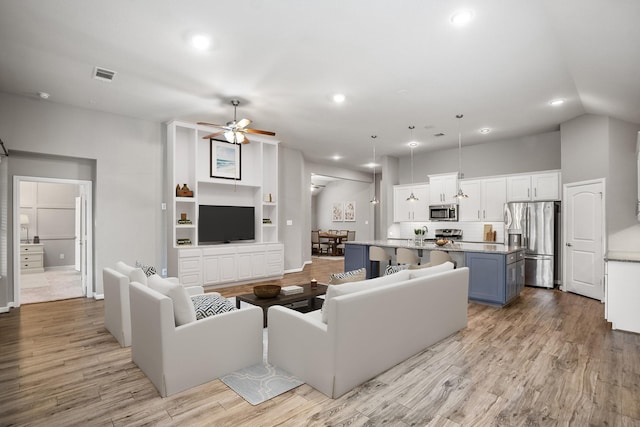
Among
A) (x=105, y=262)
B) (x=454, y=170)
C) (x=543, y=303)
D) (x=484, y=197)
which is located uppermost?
(x=454, y=170)

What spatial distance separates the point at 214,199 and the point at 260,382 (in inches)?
193

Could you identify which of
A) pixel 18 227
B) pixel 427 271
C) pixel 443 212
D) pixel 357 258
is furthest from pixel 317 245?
pixel 427 271

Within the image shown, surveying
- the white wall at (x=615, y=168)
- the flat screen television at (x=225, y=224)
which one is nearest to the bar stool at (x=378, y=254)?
the flat screen television at (x=225, y=224)

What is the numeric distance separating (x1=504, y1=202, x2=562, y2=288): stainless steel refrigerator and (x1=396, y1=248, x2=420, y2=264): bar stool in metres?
2.53

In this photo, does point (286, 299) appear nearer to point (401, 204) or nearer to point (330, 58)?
point (330, 58)

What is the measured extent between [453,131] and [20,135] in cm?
745

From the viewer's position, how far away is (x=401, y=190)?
9219 millimetres

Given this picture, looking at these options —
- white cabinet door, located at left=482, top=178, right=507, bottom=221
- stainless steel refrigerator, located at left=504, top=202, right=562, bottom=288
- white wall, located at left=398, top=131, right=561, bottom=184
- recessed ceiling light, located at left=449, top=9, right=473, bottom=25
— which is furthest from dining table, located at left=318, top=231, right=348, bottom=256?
recessed ceiling light, located at left=449, top=9, right=473, bottom=25

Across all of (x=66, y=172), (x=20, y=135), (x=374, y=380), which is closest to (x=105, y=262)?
(x=66, y=172)

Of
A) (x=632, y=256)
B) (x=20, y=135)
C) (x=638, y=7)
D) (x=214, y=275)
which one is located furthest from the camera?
(x=214, y=275)

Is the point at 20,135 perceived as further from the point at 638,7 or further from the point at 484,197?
the point at 484,197

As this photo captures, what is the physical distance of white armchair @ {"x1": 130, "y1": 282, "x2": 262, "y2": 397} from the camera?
2.43 metres

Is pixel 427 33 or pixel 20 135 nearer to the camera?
pixel 427 33

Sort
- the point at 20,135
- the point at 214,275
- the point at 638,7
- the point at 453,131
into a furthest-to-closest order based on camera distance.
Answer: the point at 453,131, the point at 214,275, the point at 20,135, the point at 638,7
